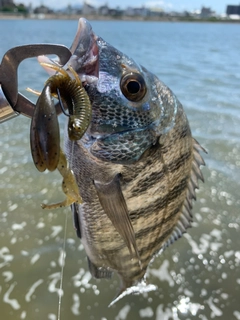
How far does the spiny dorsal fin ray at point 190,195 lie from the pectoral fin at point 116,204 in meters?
0.47

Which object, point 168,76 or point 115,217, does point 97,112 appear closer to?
point 115,217

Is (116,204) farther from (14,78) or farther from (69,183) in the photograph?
(14,78)

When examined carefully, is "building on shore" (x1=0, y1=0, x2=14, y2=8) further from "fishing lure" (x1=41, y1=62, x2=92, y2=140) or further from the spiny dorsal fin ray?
"fishing lure" (x1=41, y1=62, x2=92, y2=140)

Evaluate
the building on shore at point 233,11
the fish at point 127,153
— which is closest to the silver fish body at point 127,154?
the fish at point 127,153

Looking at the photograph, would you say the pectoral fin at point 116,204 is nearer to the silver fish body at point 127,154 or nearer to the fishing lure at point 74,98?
the silver fish body at point 127,154

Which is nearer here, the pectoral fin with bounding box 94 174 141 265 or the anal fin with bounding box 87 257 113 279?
the pectoral fin with bounding box 94 174 141 265

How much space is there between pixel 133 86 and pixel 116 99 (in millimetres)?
96

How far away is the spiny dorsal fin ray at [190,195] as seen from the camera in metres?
1.97

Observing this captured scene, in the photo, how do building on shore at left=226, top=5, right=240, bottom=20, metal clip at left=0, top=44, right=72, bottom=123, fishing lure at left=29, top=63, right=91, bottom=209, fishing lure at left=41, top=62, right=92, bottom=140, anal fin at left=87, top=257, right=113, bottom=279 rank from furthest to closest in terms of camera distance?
1. building on shore at left=226, top=5, right=240, bottom=20
2. anal fin at left=87, top=257, right=113, bottom=279
3. metal clip at left=0, top=44, right=72, bottom=123
4. fishing lure at left=41, top=62, right=92, bottom=140
5. fishing lure at left=29, top=63, right=91, bottom=209

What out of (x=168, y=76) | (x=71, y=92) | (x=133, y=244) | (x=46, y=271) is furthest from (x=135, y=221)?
(x=168, y=76)

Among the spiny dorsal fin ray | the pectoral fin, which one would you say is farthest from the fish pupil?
the spiny dorsal fin ray

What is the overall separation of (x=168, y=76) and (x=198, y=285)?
10.4 meters

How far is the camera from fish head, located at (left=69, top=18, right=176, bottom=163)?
4.99 feet

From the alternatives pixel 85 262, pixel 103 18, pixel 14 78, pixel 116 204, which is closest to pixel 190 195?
pixel 116 204
